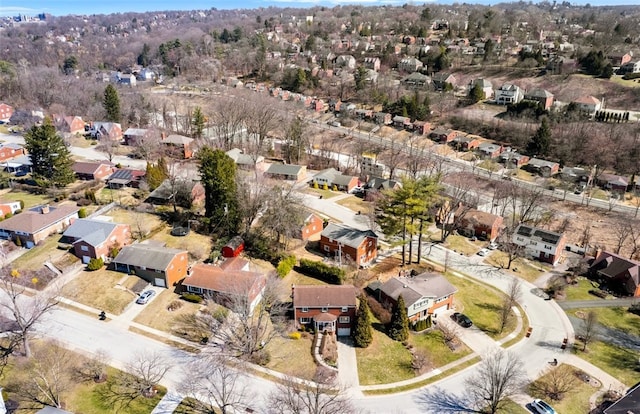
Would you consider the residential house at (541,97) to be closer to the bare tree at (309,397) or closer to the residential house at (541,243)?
the residential house at (541,243)

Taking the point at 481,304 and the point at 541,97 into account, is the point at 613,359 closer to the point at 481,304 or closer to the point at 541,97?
the point at 481,304

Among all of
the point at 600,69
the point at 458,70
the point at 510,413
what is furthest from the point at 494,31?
the point at 510,413

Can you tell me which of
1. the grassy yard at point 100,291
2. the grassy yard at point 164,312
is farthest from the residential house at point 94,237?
the grassy yard at point 164,312

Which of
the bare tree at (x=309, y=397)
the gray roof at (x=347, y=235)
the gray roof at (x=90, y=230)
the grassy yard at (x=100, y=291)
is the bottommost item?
the bare tree at (x=309, y=397)

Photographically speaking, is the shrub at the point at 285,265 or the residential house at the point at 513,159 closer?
the shrub at the point at 285,265

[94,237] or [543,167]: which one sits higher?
[94,237]

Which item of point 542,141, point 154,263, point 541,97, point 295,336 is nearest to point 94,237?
point 154,263

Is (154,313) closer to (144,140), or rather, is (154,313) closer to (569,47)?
(144,140)
